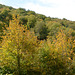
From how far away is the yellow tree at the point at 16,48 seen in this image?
6.73m

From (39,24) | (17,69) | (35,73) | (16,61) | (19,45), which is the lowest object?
(35,73)

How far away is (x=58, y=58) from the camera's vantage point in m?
7.72

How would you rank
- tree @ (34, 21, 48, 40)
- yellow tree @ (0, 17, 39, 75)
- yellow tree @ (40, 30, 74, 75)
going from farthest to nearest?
tree @ (34, 21, 48, 40)
yellow tree @ (40, 30, 74, 75)
yellow tree @ (0, 17, 39, 75)

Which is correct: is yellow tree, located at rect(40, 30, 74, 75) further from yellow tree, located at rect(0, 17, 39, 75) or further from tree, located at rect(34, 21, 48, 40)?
tree, located at rect(34, 21, 48, 40)

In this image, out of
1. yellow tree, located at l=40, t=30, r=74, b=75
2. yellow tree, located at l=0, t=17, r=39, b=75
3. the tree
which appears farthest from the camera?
the tree

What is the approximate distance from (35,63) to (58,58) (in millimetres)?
2112

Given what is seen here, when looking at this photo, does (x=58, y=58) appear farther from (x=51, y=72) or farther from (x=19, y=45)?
(x=19, y=45)

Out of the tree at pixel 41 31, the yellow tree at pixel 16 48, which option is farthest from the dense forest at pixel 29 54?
the tree at pixel 41 31

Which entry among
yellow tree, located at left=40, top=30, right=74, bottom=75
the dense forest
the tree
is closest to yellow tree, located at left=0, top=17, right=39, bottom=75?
the dense forest

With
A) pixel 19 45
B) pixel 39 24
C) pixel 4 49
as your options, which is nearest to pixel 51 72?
pixel 19 45

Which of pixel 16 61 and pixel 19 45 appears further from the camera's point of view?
pixel 16 61

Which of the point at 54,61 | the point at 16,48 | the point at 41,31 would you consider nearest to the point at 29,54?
the point at 16,48

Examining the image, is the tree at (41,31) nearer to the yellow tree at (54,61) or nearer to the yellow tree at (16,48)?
the yellow tree at (54,61)

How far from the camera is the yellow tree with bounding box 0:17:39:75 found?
22.1 feet
